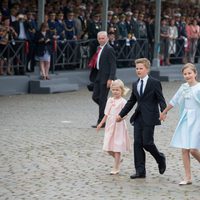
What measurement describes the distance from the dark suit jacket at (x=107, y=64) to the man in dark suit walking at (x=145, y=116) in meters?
5.17

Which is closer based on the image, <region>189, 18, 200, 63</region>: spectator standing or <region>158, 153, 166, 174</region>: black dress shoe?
<region>158, 153, 166, 174</region>: black dress shoe

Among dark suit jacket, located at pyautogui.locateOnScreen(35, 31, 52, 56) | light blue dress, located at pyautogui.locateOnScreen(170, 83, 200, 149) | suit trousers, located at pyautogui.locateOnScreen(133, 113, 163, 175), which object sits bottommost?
dark suit jacket, located at pyautogui.locateOnScreen(35, 31, 52, 56)

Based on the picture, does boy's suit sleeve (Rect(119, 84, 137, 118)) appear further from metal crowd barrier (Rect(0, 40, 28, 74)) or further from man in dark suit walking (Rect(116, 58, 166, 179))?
metal crowd barrier (Rect(0, 40, 28, 74))

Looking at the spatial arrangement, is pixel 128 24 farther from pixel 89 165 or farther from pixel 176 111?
pixel 89 165

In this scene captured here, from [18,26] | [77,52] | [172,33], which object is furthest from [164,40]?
[18,26]

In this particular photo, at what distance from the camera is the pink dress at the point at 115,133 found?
42.4 feet

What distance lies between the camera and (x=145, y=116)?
12484 millimetres

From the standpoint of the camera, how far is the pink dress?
42.4ft

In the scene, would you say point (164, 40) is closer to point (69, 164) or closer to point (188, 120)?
point (69, 164)

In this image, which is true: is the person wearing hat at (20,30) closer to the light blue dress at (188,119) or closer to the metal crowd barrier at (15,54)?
the metal crowd barrier at (15,54)

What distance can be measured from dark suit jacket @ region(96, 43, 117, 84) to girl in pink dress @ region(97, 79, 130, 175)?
440 cm

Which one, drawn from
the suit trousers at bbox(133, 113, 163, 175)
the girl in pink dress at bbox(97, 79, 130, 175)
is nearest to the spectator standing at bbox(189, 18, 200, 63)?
the girl in pink dress at bbox(97, 79, 130, 175)

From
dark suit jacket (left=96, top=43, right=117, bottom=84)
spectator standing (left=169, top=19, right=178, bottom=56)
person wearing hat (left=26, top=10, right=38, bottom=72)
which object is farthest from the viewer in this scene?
spectator standing (left=169, top=19, right=178, bottom=56)

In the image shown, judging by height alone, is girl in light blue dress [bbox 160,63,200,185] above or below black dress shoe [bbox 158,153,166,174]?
above
